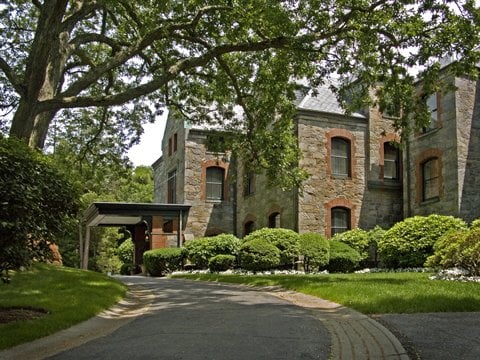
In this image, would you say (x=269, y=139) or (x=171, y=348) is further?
(x=269, y=139)

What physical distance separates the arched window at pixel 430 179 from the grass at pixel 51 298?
1422 centimetres

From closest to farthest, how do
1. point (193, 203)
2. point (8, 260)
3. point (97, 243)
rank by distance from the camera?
point (8, 260) → point (193, 203) → point (97, 243)

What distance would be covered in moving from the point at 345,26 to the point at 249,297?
22.0 ft

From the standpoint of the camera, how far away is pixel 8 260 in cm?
745

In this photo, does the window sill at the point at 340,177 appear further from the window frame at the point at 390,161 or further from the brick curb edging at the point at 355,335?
the brick curb edging at the point at 355,335

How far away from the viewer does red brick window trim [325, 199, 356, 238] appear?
2392 centimetres

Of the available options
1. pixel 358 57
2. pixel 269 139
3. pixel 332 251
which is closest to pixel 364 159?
pixel 332 251

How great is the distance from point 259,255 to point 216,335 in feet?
41.8

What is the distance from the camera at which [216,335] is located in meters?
7.07

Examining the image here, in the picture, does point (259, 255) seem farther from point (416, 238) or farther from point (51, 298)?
point (51, 298)

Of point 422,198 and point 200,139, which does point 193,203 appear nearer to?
point 200,139

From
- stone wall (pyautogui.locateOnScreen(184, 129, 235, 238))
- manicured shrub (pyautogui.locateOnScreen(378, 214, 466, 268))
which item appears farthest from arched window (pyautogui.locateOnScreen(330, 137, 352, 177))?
stone wall (pyautogui.locateOnScreen(184, 129, 235, 238))

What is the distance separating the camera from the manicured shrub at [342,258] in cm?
2109

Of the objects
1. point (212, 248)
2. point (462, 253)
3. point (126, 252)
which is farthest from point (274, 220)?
point (126, 252)
